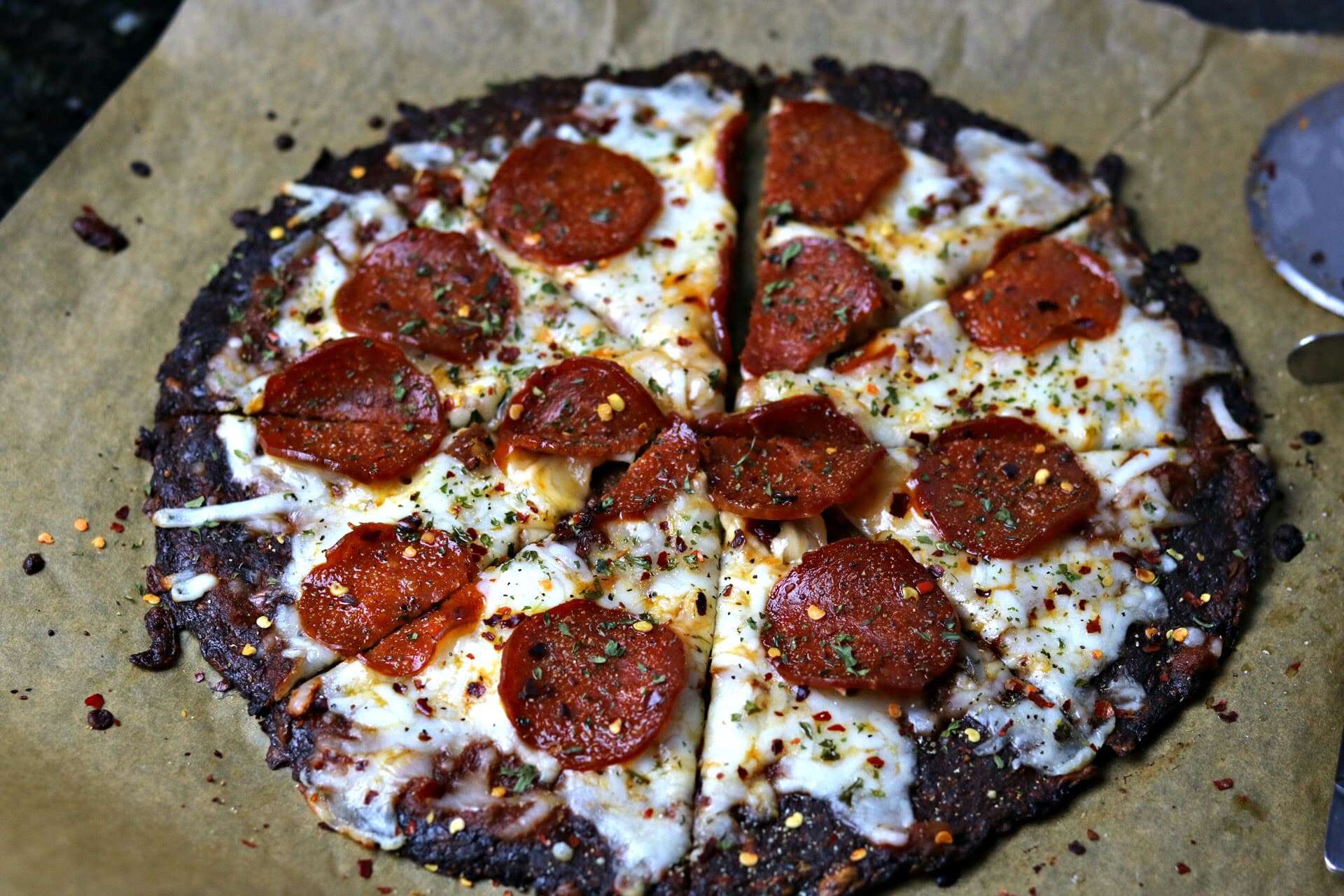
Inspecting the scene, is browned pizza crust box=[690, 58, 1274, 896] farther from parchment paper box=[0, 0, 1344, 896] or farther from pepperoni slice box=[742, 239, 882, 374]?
pepperoni slice box=[742, 239, 882, 374]

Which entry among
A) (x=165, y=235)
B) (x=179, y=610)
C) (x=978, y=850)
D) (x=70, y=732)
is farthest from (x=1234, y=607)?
(x=165, y=235)

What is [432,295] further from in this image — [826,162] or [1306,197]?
[1306,197]

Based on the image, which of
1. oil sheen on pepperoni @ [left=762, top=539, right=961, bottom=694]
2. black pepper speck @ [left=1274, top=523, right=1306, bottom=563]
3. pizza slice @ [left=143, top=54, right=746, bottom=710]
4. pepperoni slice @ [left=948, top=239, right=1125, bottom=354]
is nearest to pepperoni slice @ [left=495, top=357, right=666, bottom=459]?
pizza slice @ [left=143, top=54, right=746, bottom=710]

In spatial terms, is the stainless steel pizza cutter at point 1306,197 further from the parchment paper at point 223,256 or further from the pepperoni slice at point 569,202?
the pepperoni slice at point 569,202

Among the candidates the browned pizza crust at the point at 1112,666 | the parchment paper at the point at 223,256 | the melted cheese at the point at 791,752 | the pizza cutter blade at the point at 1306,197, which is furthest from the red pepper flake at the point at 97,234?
the pizza cutter blade at the point at 1306,197

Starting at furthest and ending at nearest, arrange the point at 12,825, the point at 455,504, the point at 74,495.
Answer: the point at 74,495
the point at 455,504
the point at 12,825

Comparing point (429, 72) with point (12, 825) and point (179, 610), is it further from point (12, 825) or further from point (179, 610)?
point (12, 825)

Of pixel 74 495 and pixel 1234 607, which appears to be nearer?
pixel 1234 607
